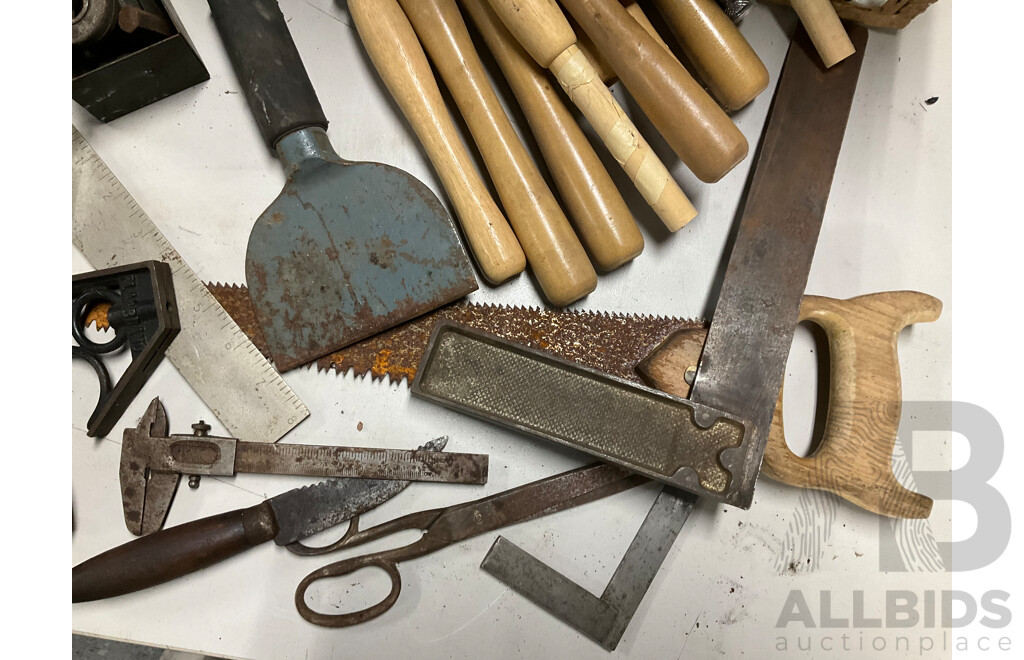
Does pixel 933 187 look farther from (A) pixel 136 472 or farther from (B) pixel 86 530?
(B) pixel 86 530

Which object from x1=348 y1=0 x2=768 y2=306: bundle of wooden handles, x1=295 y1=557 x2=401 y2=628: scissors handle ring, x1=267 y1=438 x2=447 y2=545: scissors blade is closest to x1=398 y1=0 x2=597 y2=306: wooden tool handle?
x1=348 y1=0 x2=768 y2=306: bundle of wooden handles

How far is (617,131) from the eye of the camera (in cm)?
100

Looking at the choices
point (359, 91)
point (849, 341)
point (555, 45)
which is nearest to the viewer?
point (555, 45)

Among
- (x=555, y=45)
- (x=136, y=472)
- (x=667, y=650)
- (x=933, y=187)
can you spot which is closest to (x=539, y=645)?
(x=667, y=650)

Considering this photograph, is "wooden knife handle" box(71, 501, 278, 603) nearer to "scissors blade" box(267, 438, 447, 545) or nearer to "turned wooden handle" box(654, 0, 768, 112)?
"scissors blade" box(267, 438, 447, 545)

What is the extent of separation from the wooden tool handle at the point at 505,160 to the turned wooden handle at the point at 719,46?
33 centimetres

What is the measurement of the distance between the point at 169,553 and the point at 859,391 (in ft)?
4.02

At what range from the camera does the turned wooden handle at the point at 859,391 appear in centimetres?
107

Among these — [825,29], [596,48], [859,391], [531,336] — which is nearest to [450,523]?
[531,336]

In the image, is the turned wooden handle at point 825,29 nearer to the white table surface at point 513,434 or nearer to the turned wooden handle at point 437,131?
the white table surface at point 513,434

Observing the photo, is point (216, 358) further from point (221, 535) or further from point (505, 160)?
point (505, 160)

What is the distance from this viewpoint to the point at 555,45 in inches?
38.1

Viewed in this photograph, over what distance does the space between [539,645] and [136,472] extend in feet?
2.61

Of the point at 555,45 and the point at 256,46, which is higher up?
the point at 256,46
